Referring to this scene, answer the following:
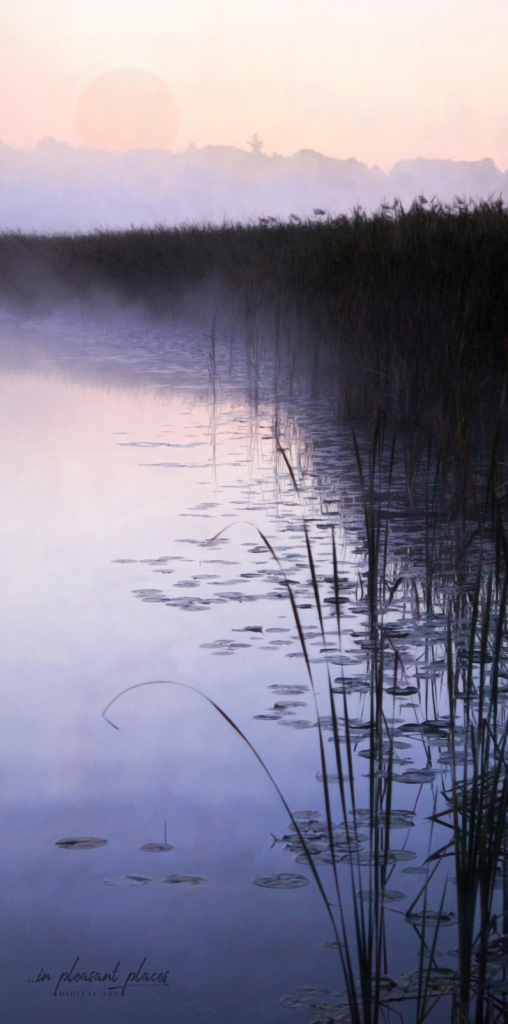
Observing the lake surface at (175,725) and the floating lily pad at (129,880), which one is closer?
the lake surface at (175,725)

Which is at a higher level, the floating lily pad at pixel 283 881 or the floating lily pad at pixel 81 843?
the floating lily pad at pixel 81 843

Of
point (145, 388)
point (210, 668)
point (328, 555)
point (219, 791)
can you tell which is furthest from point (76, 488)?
point (145, 388)

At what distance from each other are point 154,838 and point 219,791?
0.63 ft

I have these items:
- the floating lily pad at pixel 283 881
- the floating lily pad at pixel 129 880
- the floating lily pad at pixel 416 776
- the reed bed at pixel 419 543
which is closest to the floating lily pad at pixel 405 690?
the reed bed at pixel 419 543

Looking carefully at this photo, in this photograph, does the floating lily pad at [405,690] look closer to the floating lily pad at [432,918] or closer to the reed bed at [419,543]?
the reed bed at [419,543]

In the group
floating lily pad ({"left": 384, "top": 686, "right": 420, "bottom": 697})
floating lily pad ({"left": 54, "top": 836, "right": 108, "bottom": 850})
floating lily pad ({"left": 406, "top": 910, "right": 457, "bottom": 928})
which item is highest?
floating lily pad ({"left": 384, "top": 686, "right": 420, "bottom": 697})

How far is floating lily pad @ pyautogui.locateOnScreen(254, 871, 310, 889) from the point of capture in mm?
1525

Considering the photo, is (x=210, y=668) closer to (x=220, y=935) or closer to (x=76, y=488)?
(x=220, y=935)

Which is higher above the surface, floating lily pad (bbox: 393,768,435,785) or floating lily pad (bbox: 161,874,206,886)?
floating lily pad (bbox: 393,768,435,785)

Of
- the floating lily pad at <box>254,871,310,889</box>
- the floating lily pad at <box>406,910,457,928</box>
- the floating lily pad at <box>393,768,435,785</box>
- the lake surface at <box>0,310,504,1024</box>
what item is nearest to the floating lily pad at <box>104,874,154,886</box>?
the lake surface at <box>0,310,504,1024</box>

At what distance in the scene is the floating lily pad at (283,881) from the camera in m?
1.53

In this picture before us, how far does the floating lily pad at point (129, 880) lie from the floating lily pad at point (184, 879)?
28 millimetres

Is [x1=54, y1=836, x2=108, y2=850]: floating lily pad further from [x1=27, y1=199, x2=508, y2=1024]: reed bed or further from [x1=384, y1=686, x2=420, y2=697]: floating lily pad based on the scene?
[x1=384, y1=686, x2=420, y2=697]: floating lily pad

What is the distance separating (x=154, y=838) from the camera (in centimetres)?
165
